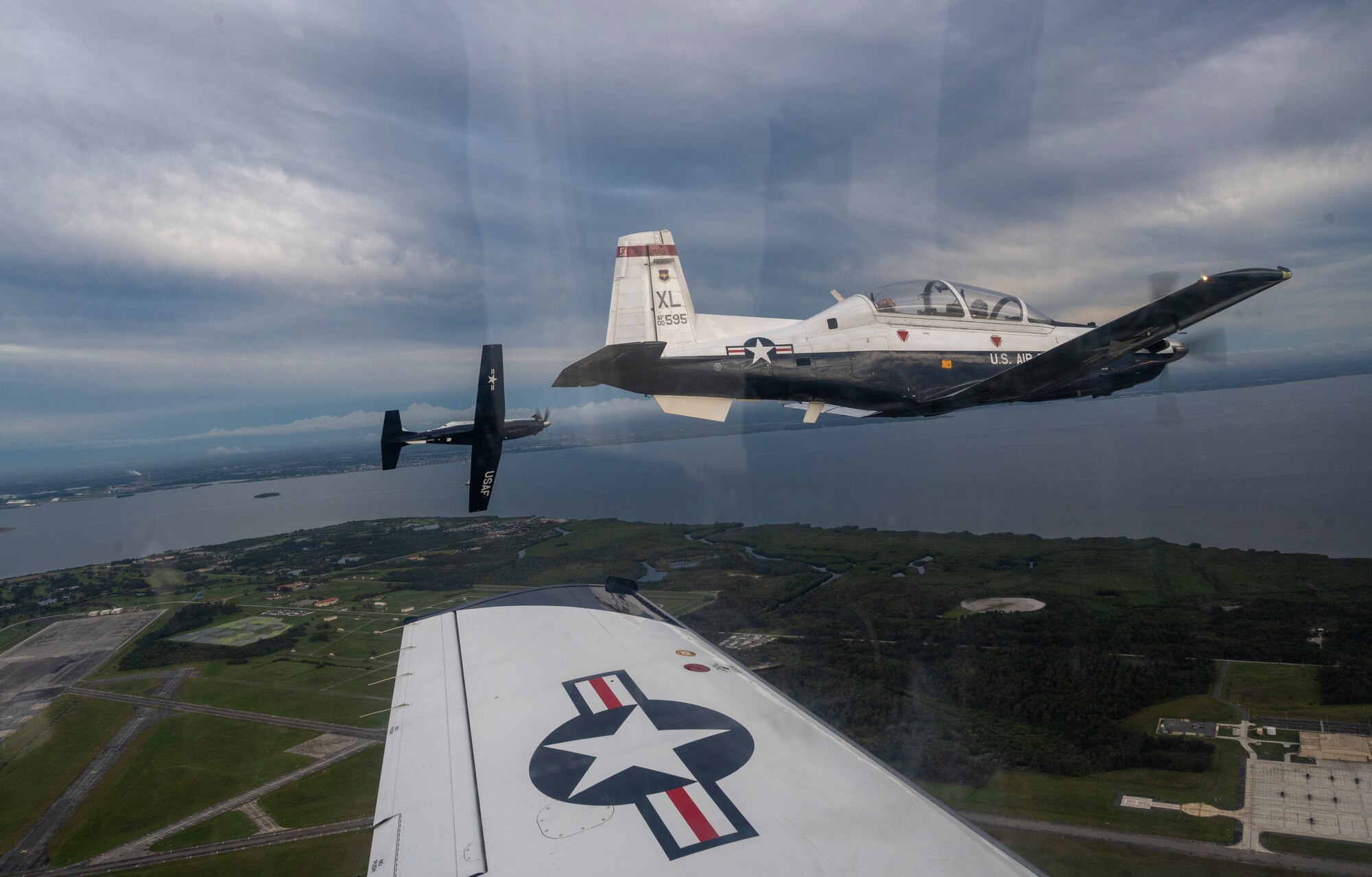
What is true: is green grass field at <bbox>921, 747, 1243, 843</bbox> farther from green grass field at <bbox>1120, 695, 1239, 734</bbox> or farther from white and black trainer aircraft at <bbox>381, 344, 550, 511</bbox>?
white and black trainer aircraft at <bbox>381, 344, 550, 511</bbox>

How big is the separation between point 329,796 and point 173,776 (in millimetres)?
6365

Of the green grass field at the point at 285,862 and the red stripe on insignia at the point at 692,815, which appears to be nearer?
the red stripe on insignia at the point at 692,815

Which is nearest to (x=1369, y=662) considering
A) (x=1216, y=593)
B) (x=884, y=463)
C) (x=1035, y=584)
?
(x=1216, y=593)

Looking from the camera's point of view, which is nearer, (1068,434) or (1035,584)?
(1035,584)

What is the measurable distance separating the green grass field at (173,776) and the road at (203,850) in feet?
1.61

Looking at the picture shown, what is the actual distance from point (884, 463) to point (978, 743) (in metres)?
38.4

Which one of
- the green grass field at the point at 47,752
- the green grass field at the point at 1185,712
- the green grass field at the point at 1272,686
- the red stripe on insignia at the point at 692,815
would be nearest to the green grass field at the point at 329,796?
the green grass field at the point at 47,752

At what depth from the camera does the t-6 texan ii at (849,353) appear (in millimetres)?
5496

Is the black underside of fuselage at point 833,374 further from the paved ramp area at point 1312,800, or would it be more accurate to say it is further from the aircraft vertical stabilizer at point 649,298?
the paved ramp area at point 1312,800

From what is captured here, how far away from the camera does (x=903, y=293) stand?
18.5 ft

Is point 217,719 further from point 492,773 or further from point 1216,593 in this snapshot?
point 1216,593

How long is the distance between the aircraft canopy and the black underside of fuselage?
16.2 inches

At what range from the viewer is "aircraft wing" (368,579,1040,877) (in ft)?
9.74

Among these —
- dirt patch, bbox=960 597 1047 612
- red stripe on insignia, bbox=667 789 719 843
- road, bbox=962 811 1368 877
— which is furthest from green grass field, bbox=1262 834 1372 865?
red stripe on insignia, bbox=667 789 719 843
